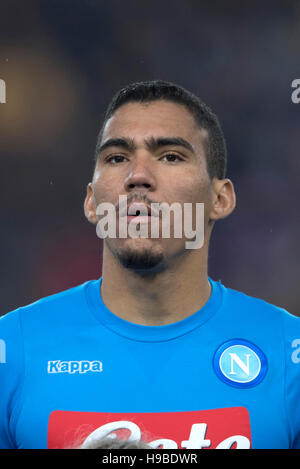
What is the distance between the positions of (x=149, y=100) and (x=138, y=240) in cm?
91

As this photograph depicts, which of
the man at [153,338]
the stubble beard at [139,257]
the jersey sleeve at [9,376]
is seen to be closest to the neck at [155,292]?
the man at [153,338]

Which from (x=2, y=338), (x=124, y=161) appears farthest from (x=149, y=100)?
(x=2, y=338)

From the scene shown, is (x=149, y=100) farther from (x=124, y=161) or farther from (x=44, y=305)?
(x=44, y=305)

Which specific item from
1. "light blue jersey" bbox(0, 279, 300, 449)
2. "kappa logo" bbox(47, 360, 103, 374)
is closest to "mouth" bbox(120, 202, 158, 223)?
"light blue jersey" bbox(0, 279, 300, 449)

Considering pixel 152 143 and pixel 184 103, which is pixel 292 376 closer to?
pixel 152 143

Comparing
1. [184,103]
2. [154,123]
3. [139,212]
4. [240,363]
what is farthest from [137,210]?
[240,363]

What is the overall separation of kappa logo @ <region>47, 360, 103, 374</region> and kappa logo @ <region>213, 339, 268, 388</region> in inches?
23.9

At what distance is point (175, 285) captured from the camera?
10.1ft

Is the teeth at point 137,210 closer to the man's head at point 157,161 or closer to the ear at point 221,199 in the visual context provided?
the man's head at point 157,161

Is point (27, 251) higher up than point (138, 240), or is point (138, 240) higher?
point (27, 251)

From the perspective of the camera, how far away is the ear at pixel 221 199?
10.8 ft

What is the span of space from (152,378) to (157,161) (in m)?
1.11

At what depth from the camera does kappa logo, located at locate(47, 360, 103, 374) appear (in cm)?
291
